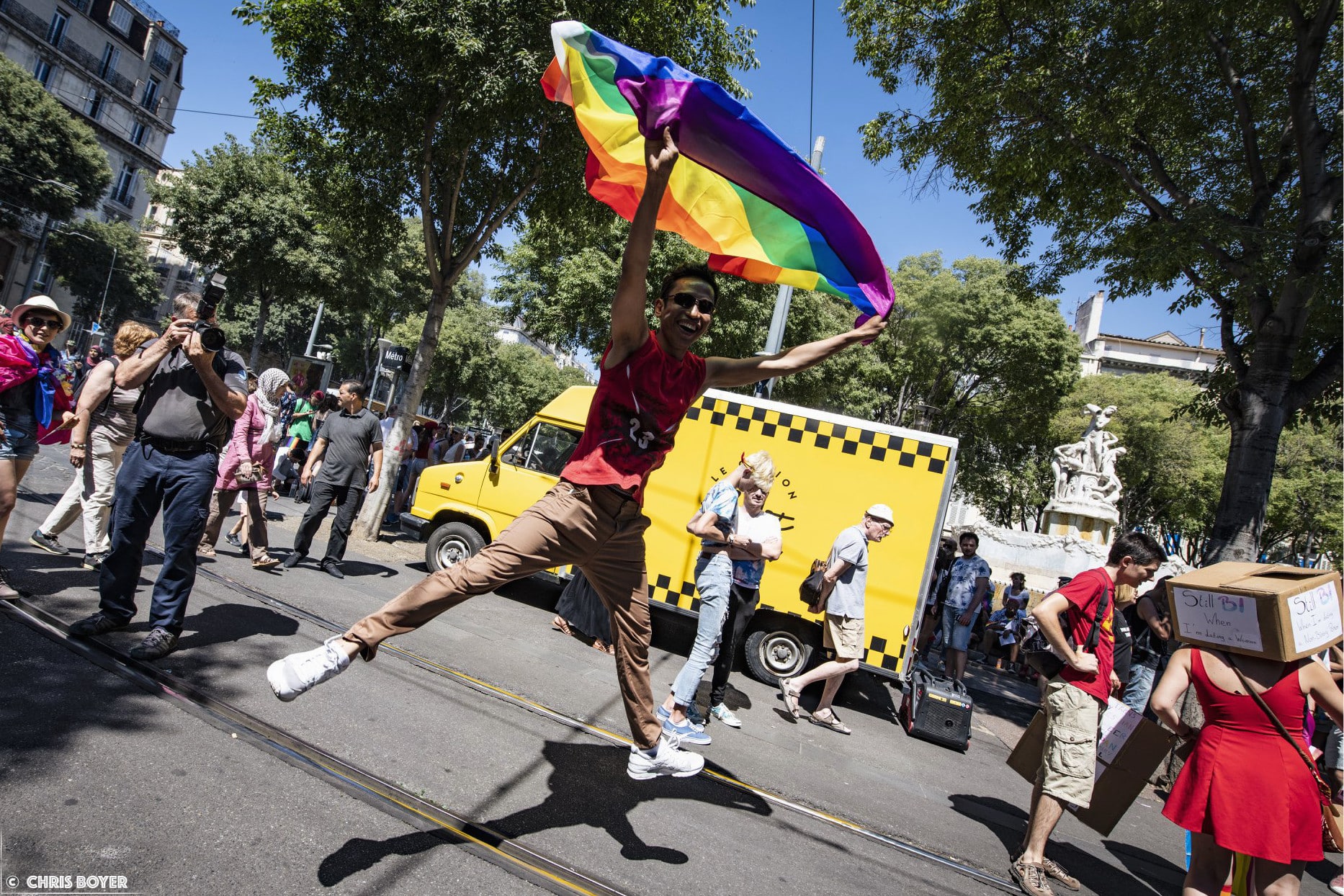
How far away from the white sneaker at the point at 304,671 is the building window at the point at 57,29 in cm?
6106

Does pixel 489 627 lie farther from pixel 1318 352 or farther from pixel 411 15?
pixel 1318 352

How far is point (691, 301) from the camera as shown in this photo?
2959 mm

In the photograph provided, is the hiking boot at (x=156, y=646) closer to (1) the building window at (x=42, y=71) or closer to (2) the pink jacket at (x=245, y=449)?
(2) the pink jacket at (x=245, y=449)

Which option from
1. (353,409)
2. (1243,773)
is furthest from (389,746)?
(353,409)

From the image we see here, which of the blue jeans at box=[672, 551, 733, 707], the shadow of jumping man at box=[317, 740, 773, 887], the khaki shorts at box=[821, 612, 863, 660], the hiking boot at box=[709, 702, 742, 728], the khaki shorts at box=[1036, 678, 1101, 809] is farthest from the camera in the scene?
the khaki shorts at box=[821, 612, 863, 660]

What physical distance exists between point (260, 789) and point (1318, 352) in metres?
12.2

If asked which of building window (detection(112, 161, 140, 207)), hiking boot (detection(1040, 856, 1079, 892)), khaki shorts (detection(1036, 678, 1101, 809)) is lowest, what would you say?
hiking boot (detection(1040, 856, 1079, 892))

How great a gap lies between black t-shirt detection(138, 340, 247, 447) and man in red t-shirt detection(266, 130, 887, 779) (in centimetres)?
215

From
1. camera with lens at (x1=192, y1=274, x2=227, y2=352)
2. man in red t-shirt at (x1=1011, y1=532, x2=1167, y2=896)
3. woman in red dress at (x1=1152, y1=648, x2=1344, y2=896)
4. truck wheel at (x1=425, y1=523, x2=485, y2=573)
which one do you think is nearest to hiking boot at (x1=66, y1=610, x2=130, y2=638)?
camera with lens at (x1=192, y1=274, x2=227, y2=352)

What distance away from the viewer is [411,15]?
8.70m

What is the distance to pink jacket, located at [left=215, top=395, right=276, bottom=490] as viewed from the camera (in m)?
7.22

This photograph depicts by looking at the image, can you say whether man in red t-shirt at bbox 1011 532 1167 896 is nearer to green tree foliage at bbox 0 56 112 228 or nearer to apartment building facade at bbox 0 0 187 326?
green tree foliage at bbox 0 56 112 228

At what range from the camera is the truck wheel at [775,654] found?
7.87 metres

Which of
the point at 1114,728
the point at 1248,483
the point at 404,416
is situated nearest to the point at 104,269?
the point at 404,416
